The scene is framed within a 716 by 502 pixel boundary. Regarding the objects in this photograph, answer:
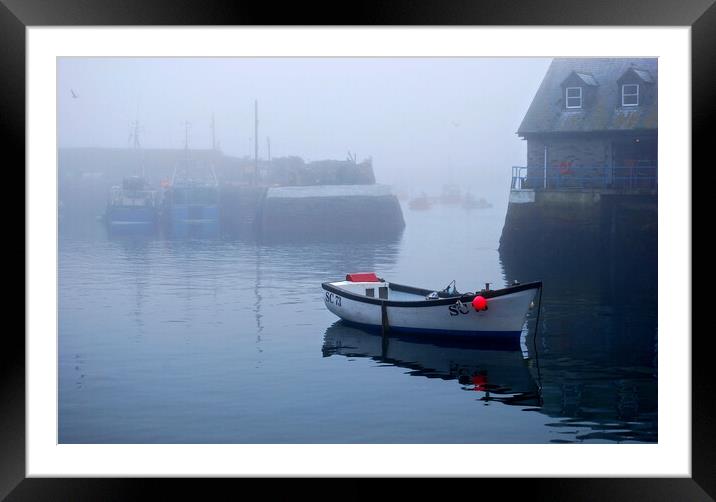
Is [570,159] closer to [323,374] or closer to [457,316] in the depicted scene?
[457,316]

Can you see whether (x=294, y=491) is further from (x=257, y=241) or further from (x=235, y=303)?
(x=257, y=241)

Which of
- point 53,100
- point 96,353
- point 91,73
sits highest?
point 91,73

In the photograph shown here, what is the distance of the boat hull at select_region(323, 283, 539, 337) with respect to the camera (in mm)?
15914

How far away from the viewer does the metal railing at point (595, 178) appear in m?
30.7

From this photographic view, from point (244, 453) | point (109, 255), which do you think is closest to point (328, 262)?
point (109, 255)

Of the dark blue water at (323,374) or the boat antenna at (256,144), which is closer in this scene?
the dark blue water at (323,374)

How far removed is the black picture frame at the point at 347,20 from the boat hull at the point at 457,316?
1004cm

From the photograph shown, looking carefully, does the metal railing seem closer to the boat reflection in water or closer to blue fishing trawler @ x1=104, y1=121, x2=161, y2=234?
the boat reflection in water

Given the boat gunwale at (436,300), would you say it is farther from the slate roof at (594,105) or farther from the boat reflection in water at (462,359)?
the slate roof at (594,105)

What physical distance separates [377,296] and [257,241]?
38608 millimetres

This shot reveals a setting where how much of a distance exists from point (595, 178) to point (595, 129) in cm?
176

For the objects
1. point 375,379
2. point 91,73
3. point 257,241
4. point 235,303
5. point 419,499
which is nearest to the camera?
point 419,499

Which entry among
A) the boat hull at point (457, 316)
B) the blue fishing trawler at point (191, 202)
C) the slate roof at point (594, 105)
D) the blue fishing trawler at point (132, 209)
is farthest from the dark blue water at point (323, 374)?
the blue fishing trawler at point (191, 202)

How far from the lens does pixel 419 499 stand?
5.75 metres
